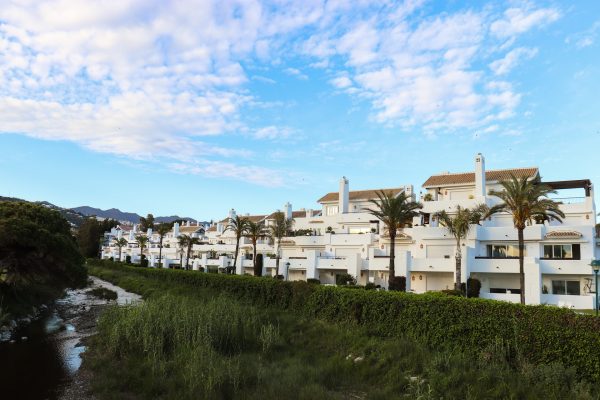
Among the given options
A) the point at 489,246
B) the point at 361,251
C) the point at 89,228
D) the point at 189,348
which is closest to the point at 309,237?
the point at 361,251

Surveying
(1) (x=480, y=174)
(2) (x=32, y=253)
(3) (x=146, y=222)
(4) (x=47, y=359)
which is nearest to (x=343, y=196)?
(1) (x=480, y=174)

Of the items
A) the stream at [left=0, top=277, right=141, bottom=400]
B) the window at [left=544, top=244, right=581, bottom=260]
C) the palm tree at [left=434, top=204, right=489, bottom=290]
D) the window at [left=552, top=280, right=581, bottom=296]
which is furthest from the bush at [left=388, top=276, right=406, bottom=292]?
the stream at [left=0, top=277, right=141, bottom=400]

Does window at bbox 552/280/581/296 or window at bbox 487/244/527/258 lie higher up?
window at bbox 487/244/527/258

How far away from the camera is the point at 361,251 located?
45281 millimetres

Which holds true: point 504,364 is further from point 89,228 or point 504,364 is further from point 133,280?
point 89,228

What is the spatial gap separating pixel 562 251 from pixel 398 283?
43.4 feet

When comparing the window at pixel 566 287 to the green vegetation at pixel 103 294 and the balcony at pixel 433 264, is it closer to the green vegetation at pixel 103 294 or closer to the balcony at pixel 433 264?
the balcony at pixel 433 264

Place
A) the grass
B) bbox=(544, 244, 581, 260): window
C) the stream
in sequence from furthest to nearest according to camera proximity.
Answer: bbox=(544, 244, 581, 260): window
the stream
the grass

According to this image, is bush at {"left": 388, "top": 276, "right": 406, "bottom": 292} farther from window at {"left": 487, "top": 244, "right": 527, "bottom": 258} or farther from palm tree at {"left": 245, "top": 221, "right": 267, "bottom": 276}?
palm tree at {"left": 245, "top": 221, "right": 267, "bottom": 276}

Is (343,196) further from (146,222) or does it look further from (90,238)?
(146,222)

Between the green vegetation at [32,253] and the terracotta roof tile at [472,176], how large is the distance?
1391 inches

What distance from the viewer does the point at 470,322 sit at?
14.5m

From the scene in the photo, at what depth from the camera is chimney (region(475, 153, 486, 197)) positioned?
4138cm

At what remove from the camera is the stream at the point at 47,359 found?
13.2 metres
